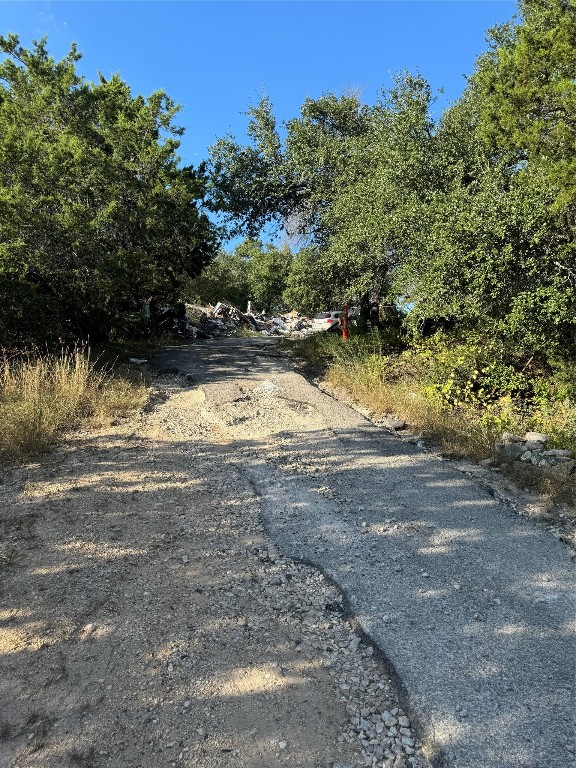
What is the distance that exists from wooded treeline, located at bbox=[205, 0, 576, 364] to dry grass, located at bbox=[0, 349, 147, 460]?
561 centimetres

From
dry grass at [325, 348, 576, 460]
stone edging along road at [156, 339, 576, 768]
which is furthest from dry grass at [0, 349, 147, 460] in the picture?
dry grass at [325, 348, 576, 460]

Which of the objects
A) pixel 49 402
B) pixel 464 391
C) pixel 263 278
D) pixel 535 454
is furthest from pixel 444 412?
pixel 263 278

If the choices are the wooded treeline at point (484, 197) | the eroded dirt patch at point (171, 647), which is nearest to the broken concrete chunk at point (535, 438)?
the wooded treeline at point (484, 197)

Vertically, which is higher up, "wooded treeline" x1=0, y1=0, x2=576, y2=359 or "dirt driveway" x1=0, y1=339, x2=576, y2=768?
"wooded treeline" x1=0, y1=0, x2=576, y2=359

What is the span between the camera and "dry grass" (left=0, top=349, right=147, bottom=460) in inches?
223

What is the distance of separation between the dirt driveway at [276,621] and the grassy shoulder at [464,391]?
1.86 meters

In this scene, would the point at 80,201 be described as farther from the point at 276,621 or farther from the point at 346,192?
the point at 276,621

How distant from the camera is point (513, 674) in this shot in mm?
2447

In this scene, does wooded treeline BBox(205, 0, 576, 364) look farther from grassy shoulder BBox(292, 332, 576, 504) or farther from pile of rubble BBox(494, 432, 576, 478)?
pile of rubble BBox(494, 432, 576, 478)

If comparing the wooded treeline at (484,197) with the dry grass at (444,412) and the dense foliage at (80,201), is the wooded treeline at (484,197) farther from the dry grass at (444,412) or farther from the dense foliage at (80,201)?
the dense foliage at (80,201)

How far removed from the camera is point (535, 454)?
18.1 ft

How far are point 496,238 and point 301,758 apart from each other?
25.5 feet

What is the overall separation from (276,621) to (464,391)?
22.5ft

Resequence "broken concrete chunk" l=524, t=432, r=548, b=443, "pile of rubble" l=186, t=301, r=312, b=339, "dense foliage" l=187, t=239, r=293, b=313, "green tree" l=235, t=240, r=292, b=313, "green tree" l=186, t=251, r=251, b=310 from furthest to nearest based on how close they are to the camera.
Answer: "green tree" l=186, t=251, r=251, b=310
"dense foliage" l=187, t=239, r=293, b=313
"green tree" l=235, t=240, r=292, b=313
"pile of rubble" l=186, t=301, r=312, b=339
"broken concrete chunk" l=524, t=432, r=548, b=443
